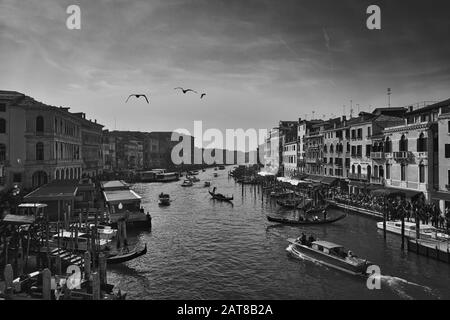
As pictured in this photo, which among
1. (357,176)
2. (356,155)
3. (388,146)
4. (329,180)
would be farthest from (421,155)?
(329,180)

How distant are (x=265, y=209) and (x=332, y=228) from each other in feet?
54.7

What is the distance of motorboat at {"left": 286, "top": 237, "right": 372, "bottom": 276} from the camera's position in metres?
22.5

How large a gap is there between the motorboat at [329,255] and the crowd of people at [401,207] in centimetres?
838

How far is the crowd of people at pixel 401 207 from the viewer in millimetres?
32312

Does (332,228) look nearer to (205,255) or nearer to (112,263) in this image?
(205,255)

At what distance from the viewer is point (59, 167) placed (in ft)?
174

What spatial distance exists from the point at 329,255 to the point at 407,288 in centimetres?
518

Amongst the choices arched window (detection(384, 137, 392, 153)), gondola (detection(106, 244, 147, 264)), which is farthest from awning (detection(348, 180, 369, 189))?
gondola (detection(106, 244, 147, 264))

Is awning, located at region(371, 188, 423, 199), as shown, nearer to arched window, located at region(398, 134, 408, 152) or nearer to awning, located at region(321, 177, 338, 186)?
arched window, located at region(398, 134, 408, 152)

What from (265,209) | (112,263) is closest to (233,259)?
(112,263)

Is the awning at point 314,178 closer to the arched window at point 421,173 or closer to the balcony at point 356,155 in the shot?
the balcony at point 356,155

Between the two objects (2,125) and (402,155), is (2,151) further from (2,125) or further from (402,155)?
(402,155)
